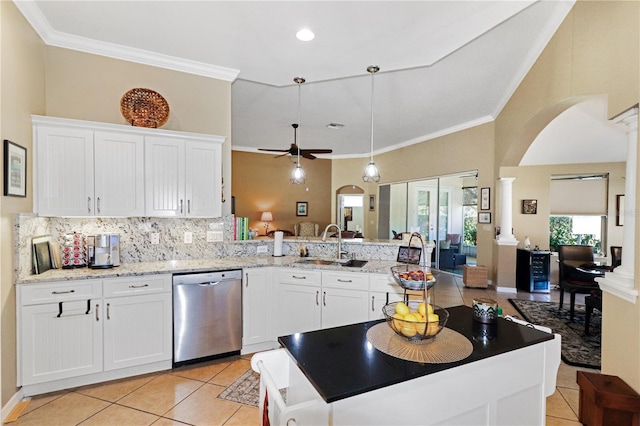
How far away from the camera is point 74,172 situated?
111 inches

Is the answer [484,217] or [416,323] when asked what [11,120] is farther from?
[484,217]

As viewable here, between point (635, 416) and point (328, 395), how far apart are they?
2.23m

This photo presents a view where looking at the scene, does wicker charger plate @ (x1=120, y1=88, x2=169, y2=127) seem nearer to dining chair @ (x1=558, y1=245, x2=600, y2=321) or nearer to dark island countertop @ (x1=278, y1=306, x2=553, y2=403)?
dark island countertop @ (x1=278, y1=306, x2=553, y2=403)

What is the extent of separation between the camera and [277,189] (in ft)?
31.6

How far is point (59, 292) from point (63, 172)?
1061 mm

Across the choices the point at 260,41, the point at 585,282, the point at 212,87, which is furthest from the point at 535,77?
the point at 212,87

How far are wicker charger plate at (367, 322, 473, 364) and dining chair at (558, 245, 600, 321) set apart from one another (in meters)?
3.68

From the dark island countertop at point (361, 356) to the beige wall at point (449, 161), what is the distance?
5062 mm

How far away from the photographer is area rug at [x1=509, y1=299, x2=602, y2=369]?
125 inches

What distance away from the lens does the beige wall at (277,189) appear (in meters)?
9.17

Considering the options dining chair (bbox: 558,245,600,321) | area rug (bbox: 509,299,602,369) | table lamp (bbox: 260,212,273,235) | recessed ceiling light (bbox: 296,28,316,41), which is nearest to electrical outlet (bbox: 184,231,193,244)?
recessed ceiling light (bbox: 296,28,316,41)

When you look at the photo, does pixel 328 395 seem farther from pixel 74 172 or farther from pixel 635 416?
pixel 74 172

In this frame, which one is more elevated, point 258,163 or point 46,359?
→ point 258,163

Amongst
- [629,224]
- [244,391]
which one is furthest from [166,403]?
[629,224]
